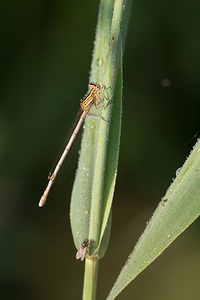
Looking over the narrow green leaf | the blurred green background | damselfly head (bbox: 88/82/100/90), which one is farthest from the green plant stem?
the blurred green background

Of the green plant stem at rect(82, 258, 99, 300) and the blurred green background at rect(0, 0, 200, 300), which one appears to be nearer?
the green plant stem at rect(82, 258, 99, 300)

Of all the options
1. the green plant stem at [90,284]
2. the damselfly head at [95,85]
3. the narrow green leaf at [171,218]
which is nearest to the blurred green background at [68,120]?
the damselfly head at [95,85]

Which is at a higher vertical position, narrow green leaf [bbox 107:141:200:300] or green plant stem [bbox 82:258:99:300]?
narrow green leaf [bbox 107:141:200:300]

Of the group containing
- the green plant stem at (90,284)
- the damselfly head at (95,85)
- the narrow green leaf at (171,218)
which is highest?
the damselfly head at (95,85)

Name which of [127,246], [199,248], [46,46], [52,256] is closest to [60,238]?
[52,256]

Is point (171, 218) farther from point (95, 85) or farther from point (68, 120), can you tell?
point (68, 120)

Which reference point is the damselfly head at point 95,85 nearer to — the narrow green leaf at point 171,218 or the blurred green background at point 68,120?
the narrow green leaf at point 171,218

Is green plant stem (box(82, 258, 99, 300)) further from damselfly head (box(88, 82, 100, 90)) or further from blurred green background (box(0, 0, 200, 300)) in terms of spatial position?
blurred green background (box(0, 0, 200, 300))

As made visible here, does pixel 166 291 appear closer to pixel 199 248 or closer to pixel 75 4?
pixel 199 248
